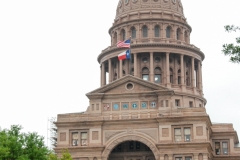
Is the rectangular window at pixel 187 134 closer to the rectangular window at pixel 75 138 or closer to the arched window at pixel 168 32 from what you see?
the rectangular window at pixel 75 138

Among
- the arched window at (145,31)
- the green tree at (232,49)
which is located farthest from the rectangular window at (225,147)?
the green tree at (232,49)

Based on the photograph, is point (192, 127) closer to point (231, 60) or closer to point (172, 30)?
point (172, 30)

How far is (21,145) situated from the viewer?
55062 millimetres

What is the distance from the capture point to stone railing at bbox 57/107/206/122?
250ft

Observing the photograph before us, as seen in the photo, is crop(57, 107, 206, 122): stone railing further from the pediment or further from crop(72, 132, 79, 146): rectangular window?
the pediment

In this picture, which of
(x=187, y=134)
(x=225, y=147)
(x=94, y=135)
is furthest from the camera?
(x=225, y=147)

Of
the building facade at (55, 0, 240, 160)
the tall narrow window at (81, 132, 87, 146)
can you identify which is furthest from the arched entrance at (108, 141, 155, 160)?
the tall narrow window at (81, 132, 87, 146)

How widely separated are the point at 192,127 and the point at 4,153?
30.7 m

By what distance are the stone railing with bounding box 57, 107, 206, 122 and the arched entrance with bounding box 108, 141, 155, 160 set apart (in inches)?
195

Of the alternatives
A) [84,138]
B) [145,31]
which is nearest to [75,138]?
[84,138]

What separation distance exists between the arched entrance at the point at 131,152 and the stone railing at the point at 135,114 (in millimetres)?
4954

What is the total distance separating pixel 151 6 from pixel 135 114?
Answer: 29.1m

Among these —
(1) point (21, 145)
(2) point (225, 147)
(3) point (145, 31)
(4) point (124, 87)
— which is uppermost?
(3) point (145, 31)

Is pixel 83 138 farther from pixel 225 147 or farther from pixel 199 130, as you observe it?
pixel 225 147
